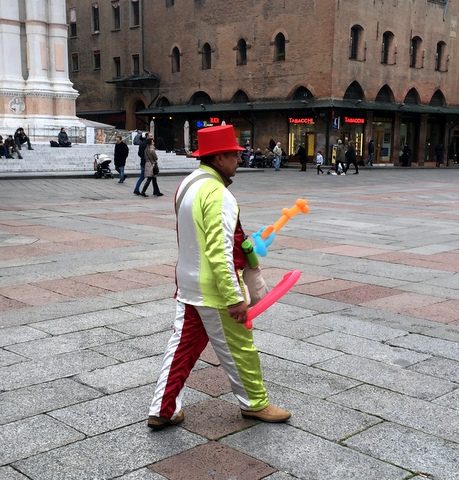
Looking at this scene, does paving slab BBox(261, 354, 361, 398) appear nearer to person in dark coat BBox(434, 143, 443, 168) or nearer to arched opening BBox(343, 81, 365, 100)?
arched opening BBox(343, 81, 365, 100)

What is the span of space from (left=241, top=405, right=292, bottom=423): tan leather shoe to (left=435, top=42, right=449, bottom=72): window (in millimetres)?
44622

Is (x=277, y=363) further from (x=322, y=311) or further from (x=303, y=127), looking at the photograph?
(x=303, y=127)

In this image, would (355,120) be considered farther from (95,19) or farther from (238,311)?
(238,311)

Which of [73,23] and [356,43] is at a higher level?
[73,23]

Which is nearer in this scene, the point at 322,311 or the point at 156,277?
the point at 322,311

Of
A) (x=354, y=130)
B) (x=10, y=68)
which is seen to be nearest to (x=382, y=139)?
(x=354, y=130)

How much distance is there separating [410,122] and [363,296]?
3927 cm

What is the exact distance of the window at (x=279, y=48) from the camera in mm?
39603

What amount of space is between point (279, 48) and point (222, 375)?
124ft

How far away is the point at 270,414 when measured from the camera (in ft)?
12.3

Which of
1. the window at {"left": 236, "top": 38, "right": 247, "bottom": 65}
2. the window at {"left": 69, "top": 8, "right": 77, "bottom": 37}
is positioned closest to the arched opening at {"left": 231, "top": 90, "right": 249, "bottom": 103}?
the window at {"left": 236, "top": 38, "right": 247, "bottom": 65}

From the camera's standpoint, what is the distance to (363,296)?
6.95m

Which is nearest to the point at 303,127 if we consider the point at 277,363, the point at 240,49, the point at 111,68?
the point at 240,49

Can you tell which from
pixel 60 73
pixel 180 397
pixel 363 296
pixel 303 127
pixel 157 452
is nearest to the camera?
pixel 157 452
